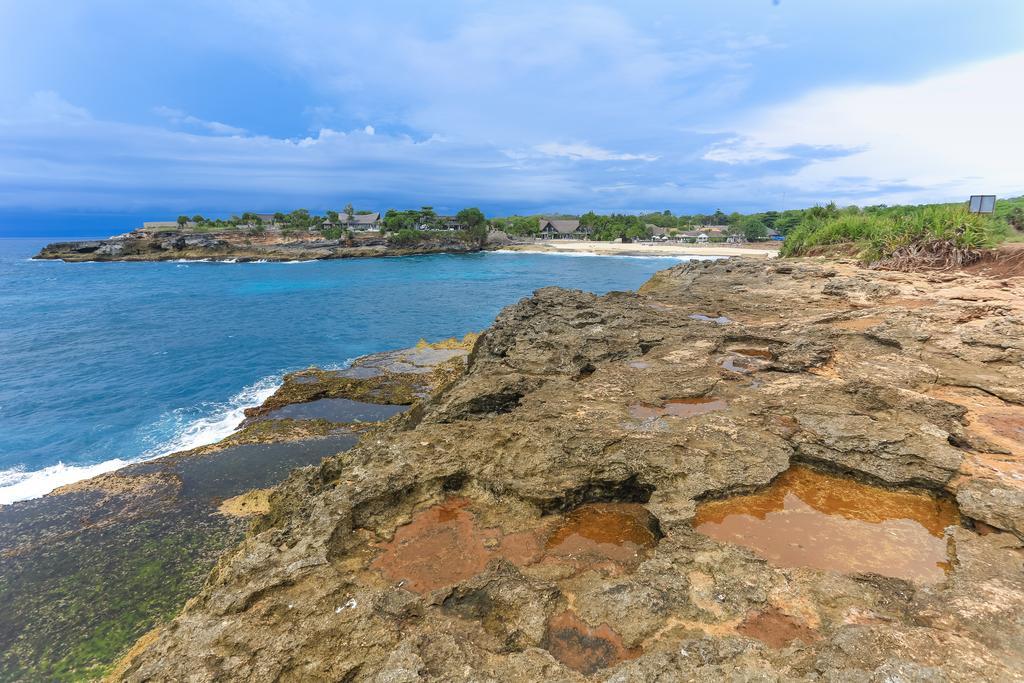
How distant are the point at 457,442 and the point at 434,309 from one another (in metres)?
34.4

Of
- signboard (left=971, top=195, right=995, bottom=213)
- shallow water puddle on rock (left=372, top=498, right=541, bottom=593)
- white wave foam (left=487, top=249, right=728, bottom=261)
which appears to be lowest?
shallow water puddle on rock (left=372, top=498, right=541, bottom=593)

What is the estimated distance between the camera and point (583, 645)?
429 centimetres

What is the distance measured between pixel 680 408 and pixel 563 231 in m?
130

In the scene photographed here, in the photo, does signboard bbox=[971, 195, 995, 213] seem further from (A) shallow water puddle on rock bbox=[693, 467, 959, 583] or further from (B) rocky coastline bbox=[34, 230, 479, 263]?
(B) rocky coastline bbox=[34, 230, 479, 263]

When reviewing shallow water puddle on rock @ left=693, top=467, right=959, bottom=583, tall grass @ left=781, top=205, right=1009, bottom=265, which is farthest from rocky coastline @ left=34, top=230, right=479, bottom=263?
shallow water puddle on rock @ left=693, top=467, right=959, bottom=583

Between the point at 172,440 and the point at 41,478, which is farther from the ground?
the point at 172,440

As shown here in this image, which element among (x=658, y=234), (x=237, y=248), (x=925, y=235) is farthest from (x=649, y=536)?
(x=658, y=234)

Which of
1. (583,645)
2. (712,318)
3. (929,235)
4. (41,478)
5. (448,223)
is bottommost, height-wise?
(41,478)

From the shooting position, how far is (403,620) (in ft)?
14.7

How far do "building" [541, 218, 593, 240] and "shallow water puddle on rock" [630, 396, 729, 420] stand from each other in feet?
408

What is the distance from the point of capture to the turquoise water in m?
16.3

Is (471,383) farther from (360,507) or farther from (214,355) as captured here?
(214,355)

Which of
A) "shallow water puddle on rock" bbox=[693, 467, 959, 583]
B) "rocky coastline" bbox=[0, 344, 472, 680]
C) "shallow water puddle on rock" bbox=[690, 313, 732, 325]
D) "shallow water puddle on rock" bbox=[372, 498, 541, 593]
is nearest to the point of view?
"shallow water puddle on rock" bbox=[693, 467, 959, 583]

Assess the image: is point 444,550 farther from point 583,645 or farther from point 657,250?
point 657,250
